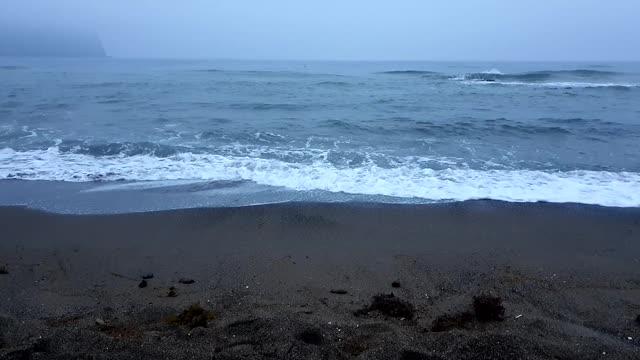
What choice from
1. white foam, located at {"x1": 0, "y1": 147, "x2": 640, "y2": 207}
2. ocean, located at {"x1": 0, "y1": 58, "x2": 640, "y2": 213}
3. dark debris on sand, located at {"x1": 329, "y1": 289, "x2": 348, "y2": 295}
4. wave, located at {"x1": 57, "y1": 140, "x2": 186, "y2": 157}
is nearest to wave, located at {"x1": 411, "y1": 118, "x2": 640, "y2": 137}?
ocean, located at {"x1": 0, "y1": 58, "x2": 640, "y2": 213}

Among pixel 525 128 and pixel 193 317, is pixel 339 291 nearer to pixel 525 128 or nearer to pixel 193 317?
pixel 193 317

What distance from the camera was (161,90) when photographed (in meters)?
24.4

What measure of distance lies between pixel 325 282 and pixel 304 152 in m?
6.09

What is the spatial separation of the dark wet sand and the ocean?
810 millimetres

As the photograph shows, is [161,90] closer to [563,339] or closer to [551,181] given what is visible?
[551,181]

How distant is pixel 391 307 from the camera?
3775 mm

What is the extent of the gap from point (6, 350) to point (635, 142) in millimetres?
13763

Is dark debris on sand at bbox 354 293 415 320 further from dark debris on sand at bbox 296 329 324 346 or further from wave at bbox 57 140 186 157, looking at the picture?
wave at bbox 57 140 186 157

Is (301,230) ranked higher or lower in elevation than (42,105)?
lower

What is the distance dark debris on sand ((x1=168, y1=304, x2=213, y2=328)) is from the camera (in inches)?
136

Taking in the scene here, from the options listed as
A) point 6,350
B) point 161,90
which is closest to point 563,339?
point 6,350

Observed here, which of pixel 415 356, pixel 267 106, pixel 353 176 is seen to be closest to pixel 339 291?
pixel 415 356

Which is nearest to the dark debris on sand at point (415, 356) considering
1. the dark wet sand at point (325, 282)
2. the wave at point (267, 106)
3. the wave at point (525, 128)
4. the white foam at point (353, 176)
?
the dark wet sand at point (325, 282)

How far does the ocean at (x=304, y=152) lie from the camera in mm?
7215
